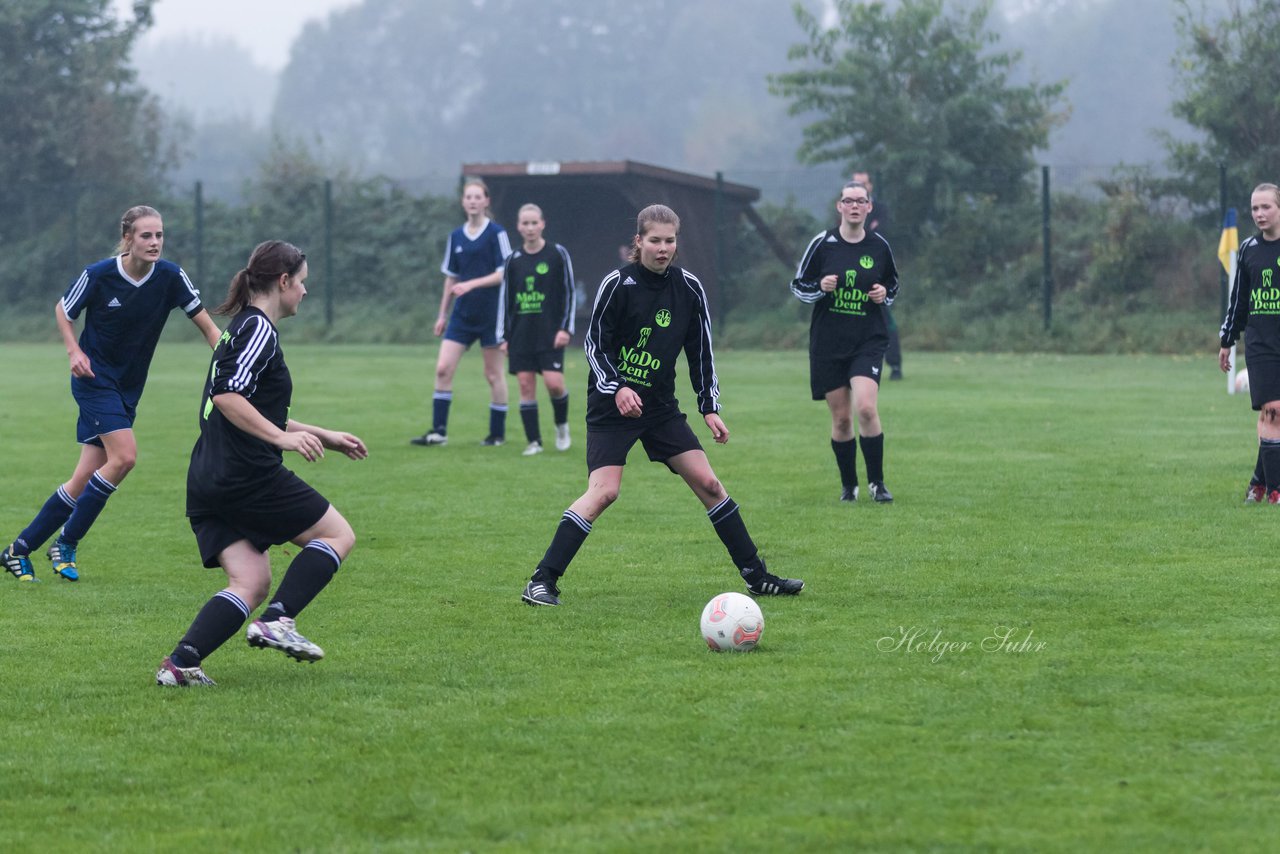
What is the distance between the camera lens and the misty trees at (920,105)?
29.2 m

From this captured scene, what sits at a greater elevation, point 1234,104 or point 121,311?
point 1234,104

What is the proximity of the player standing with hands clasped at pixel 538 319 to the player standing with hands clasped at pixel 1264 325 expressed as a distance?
5417 mm

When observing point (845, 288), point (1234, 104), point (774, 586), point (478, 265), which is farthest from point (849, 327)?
point (1234, 104)

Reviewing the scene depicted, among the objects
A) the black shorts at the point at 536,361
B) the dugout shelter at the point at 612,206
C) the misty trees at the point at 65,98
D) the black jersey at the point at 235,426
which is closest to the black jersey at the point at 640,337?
the black jersey at the point at 235,426

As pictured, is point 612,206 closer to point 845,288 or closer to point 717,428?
point 845,288

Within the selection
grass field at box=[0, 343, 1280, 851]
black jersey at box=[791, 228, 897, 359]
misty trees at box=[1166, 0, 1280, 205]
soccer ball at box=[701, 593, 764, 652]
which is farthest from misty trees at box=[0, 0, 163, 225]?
soccer ball at box=[701, 593, 764, 652]

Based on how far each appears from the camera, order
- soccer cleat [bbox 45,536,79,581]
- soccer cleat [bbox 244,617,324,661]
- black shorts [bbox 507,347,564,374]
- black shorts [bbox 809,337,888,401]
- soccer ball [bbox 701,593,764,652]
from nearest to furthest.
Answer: soccer cleat [bbox 244,617,324,661] → soccer ball [bbox 701,593,764,652] → soccer cleat [bbox 45,536,79,581] → black shorts [bbox 809,337,888,401] → black shorts [bbox 507,347,564,374]

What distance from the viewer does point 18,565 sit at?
25.7 ft

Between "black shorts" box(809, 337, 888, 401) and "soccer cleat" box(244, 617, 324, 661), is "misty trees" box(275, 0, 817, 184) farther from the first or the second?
"soccer cleat" box(244, 617, 324, 661)

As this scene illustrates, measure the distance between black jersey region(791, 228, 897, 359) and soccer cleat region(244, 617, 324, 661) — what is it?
5.13m

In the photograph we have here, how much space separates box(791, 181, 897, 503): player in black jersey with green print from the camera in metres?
10.0

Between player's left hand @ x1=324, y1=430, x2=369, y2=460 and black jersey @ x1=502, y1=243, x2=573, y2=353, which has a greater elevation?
black jersey @ x1=502, y1=243, x2=573, y2=353

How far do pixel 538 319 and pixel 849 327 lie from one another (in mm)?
3837

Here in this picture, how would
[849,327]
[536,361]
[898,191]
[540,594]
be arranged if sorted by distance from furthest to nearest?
1. [898,191]
2. [536,361]
3. [849,327]
4. [540,594]
